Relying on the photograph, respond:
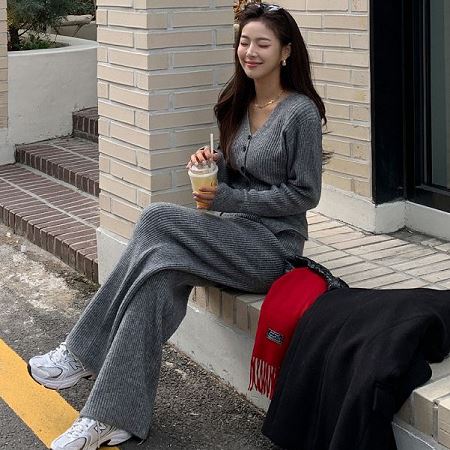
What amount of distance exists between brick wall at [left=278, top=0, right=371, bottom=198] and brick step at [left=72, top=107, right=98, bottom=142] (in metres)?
2.67

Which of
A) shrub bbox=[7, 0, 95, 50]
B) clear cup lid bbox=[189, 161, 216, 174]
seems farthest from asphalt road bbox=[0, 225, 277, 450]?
shrub bbox=[7, 0, 95, 50]

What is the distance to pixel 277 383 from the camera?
3320 mm

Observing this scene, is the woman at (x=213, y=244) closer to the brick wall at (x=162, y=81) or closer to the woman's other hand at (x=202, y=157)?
the woman's other hand at (x=202, y=157)

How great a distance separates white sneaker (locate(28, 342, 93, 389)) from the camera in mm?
3693

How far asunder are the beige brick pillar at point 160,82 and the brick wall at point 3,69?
2948 millimetres

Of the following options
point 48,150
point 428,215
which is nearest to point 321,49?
point 428,215

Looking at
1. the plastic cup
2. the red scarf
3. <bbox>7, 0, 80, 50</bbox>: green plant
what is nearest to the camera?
the red scarf

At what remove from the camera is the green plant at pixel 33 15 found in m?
8.10

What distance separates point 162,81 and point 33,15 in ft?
14.3

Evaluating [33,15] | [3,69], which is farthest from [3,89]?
[33,15]

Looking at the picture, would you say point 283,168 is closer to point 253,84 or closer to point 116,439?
point 253,84

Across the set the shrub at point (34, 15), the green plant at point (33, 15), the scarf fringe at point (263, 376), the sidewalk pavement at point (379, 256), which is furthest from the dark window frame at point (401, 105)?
the green plant at point (33, 15)

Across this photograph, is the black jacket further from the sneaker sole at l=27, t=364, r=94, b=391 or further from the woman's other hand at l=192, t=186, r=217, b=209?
the sneaker sole at l=27, t=364, r=94, b=391

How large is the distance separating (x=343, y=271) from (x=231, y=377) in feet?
2.15
